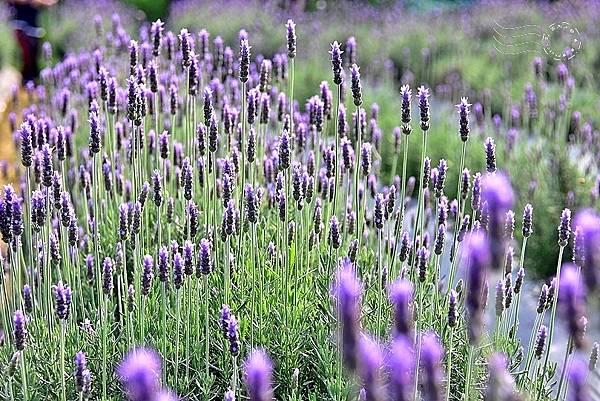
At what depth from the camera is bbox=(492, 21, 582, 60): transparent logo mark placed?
9.37m

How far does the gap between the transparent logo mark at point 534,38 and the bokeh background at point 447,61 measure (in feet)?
0.23

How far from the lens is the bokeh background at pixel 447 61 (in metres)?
5.61

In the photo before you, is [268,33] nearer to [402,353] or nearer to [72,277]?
[72,277]

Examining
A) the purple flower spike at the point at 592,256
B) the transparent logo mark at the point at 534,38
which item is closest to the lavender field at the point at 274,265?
the purple flower spike at the point at 592,256

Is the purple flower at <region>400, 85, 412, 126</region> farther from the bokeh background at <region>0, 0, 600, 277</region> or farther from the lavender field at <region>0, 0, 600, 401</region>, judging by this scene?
the bokeh background at <region>0, 0, 600, 277</region>

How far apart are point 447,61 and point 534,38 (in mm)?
1665

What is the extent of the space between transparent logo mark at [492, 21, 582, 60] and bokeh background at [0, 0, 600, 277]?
0.07 meters

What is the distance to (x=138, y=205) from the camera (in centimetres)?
281

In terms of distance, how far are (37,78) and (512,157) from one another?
7238 millimetres

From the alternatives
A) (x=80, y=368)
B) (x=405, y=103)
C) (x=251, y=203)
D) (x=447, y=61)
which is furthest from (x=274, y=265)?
(x=447, y=61)

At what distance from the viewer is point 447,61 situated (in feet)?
31.8

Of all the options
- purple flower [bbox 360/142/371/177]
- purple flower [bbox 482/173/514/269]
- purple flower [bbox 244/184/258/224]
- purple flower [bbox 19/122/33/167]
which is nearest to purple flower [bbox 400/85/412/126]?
purple flower [bbox 360/142/371/177]

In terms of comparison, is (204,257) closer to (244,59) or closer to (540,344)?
(244,59)

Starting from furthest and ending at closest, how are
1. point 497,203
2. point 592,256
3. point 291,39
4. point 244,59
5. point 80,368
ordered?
point 291,39 < point 244,59 < point 80,368 < point 592,256 < point 497,203
